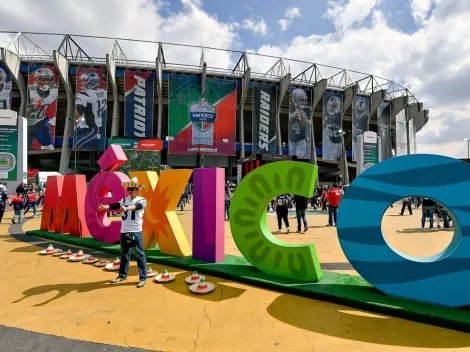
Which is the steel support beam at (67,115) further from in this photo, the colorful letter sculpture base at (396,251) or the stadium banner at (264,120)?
the colorful letter sculpture base at (396,251)

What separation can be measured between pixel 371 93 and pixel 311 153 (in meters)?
11.1

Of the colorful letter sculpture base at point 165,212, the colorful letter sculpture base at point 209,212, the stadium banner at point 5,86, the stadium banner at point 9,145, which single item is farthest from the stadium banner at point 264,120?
the colorful letter sculpture base at point 209,212

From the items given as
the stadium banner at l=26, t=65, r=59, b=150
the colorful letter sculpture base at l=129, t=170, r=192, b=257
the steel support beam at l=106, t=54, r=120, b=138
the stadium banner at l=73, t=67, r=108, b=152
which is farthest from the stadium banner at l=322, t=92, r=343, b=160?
the colorful letter sculpture base at l=129, t=170, r=192, b=257

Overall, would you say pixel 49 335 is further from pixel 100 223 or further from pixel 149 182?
pixel 100 223

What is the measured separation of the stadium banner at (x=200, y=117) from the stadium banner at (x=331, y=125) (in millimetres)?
10812

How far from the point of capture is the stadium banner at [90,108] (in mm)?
28000

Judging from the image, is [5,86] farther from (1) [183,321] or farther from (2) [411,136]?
(2) [411,136]

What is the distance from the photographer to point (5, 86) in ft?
89.0

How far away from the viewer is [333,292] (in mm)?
3889

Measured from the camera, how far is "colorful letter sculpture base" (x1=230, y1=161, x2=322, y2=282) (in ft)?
14.2

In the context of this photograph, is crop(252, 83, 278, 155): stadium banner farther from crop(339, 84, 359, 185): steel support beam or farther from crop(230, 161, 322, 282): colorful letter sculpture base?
crop(230, 161, 322, 282): colorful letter sculpture base

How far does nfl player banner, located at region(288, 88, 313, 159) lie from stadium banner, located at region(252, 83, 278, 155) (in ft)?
6.41

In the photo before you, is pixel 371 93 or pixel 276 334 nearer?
pixel 276 334

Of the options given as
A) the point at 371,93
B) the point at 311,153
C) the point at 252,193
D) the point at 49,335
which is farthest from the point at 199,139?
the point at 49,335
